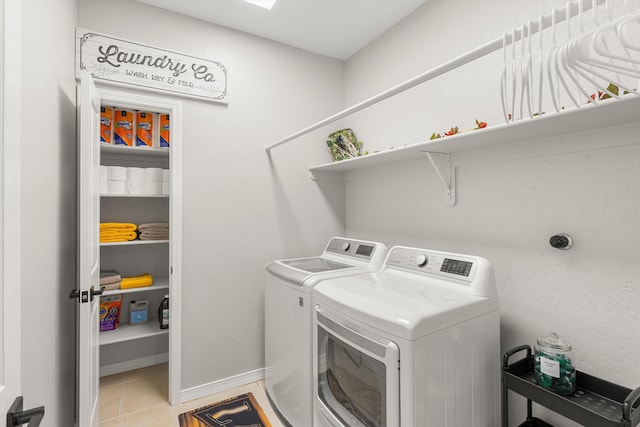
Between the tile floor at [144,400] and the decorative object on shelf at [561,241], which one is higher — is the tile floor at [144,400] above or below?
below

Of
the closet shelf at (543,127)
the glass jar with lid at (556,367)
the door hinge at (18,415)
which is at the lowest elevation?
the glass jar with lid at (556,367)

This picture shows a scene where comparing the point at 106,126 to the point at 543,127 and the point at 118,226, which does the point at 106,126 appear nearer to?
the point at 118,226

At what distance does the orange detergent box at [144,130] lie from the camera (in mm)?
2328

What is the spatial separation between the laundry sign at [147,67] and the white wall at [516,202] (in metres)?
1.28

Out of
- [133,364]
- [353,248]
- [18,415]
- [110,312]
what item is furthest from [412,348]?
[133,364]

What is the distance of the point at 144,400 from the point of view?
7.04 ft

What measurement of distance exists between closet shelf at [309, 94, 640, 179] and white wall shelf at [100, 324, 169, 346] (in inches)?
84.8

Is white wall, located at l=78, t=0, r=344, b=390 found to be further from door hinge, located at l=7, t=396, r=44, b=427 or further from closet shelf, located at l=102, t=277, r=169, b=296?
door hinge, located at l=7, t=396, r=44, b=427

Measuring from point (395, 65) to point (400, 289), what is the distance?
1.68m

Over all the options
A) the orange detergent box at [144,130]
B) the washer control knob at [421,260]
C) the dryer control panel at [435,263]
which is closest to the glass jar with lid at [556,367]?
the dryer control panel at [435,263]

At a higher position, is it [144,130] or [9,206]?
[144,130]

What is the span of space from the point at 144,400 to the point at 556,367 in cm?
246

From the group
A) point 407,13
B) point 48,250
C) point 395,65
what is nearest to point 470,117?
point 395,65

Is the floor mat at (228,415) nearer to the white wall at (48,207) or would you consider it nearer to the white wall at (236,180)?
the white wall at (236,180)
